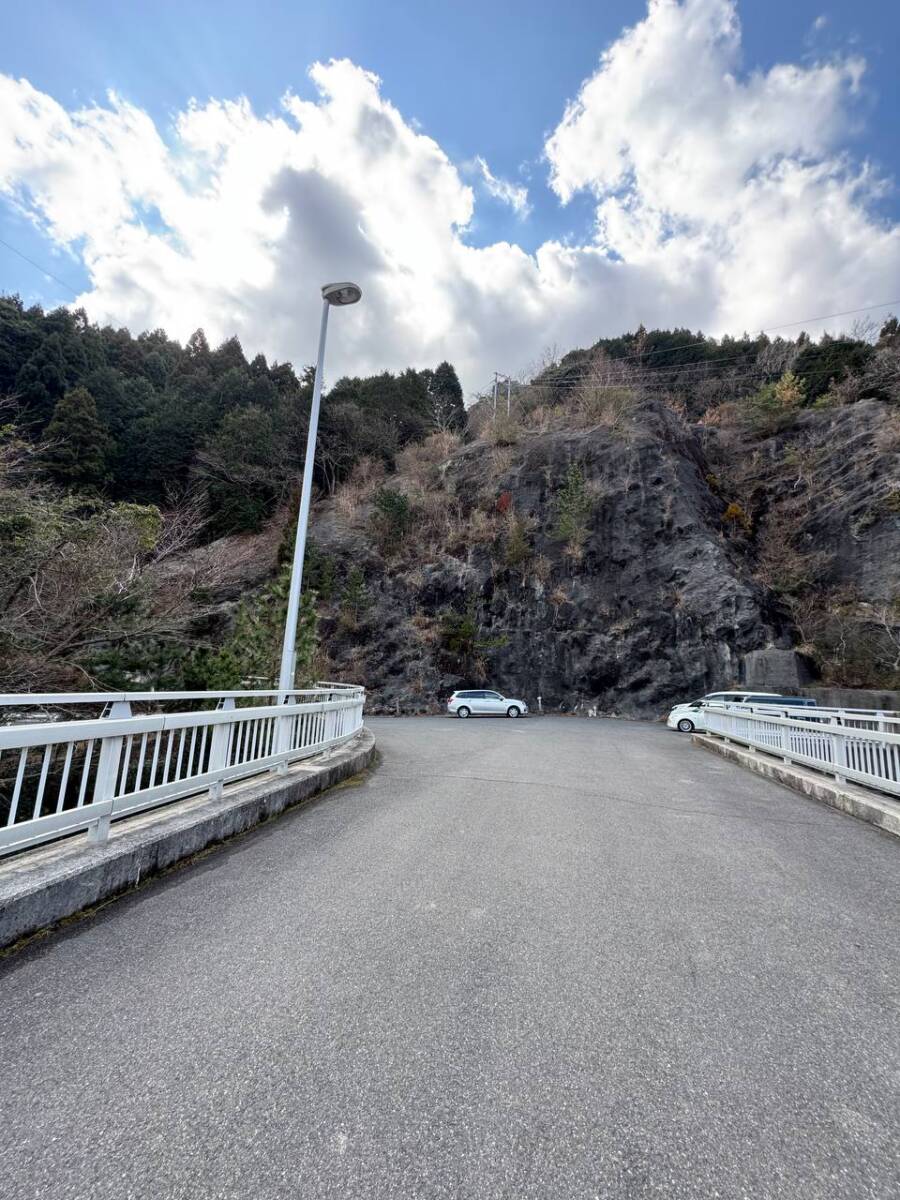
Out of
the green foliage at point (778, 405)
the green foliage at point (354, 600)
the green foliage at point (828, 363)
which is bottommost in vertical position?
the green foliage at point (354, 600)

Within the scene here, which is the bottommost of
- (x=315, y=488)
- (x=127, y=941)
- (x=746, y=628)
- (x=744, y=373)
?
(x=127, y=941)

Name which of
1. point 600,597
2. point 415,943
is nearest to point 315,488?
point 600,597

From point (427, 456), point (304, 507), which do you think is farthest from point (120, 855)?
point (427, 456)

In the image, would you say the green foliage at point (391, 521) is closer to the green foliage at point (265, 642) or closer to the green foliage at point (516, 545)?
the green foliage at point (516, 545)

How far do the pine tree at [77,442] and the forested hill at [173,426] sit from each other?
0.18 ft

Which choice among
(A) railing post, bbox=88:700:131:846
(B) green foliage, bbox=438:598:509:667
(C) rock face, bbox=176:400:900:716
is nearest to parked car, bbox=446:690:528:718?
(C) rock face, bbox=176:400:900:716

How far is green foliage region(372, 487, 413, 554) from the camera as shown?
30094 millimetres

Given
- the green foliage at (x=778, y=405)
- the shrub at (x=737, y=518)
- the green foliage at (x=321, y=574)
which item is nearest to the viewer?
the green foliage at (x=321, y=574)

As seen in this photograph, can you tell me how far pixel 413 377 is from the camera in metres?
44.3

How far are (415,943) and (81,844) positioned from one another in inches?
91.2

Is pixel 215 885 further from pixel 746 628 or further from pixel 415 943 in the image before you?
pixel 746 628

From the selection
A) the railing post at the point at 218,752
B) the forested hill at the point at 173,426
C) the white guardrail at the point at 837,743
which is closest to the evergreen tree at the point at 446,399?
the forested hill at the point at 173,426

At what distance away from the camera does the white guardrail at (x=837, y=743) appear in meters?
6.36

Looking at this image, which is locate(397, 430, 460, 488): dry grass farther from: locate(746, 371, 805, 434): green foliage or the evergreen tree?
locate(746, 371, 805, 434): green foliage
